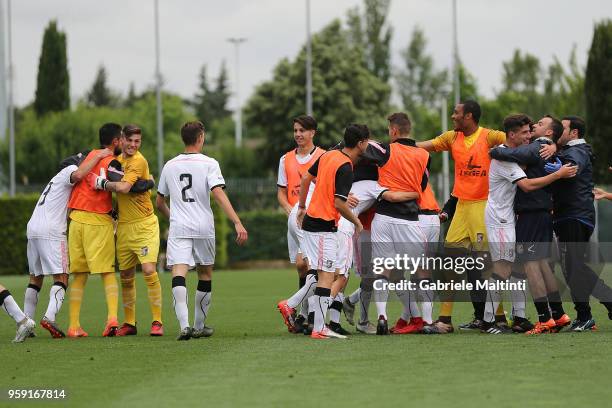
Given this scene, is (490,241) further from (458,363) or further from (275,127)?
(275,127)

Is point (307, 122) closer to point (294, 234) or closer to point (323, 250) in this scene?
point (294, 234)

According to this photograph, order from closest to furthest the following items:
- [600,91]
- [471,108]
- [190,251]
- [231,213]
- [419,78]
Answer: [231,213] → [190,251] → [471,108] → [600,91] → [419,78]

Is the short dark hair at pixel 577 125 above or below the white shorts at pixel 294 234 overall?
above

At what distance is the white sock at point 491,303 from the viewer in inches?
481

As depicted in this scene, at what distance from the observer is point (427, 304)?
40.3 ft

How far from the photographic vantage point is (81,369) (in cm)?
943

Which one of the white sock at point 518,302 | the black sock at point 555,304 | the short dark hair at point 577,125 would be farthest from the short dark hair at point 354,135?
the black sock at point 555,304

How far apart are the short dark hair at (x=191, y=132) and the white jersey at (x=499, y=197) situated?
310 centimetres

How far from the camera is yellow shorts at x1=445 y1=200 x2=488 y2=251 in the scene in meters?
12.2

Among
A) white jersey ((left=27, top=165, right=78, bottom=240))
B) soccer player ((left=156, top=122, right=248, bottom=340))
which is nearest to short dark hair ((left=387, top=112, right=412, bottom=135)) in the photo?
soccer player ((left=156, top=122, right=248, bottom=340))

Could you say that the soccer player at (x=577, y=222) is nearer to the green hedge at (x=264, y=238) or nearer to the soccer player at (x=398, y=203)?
the soccer player at (x=398, y=203)

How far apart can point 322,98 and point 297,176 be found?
53183mm

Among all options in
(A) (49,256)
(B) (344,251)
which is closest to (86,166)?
(A) (49,256)

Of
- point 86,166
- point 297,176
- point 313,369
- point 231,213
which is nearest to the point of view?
point 313,369
